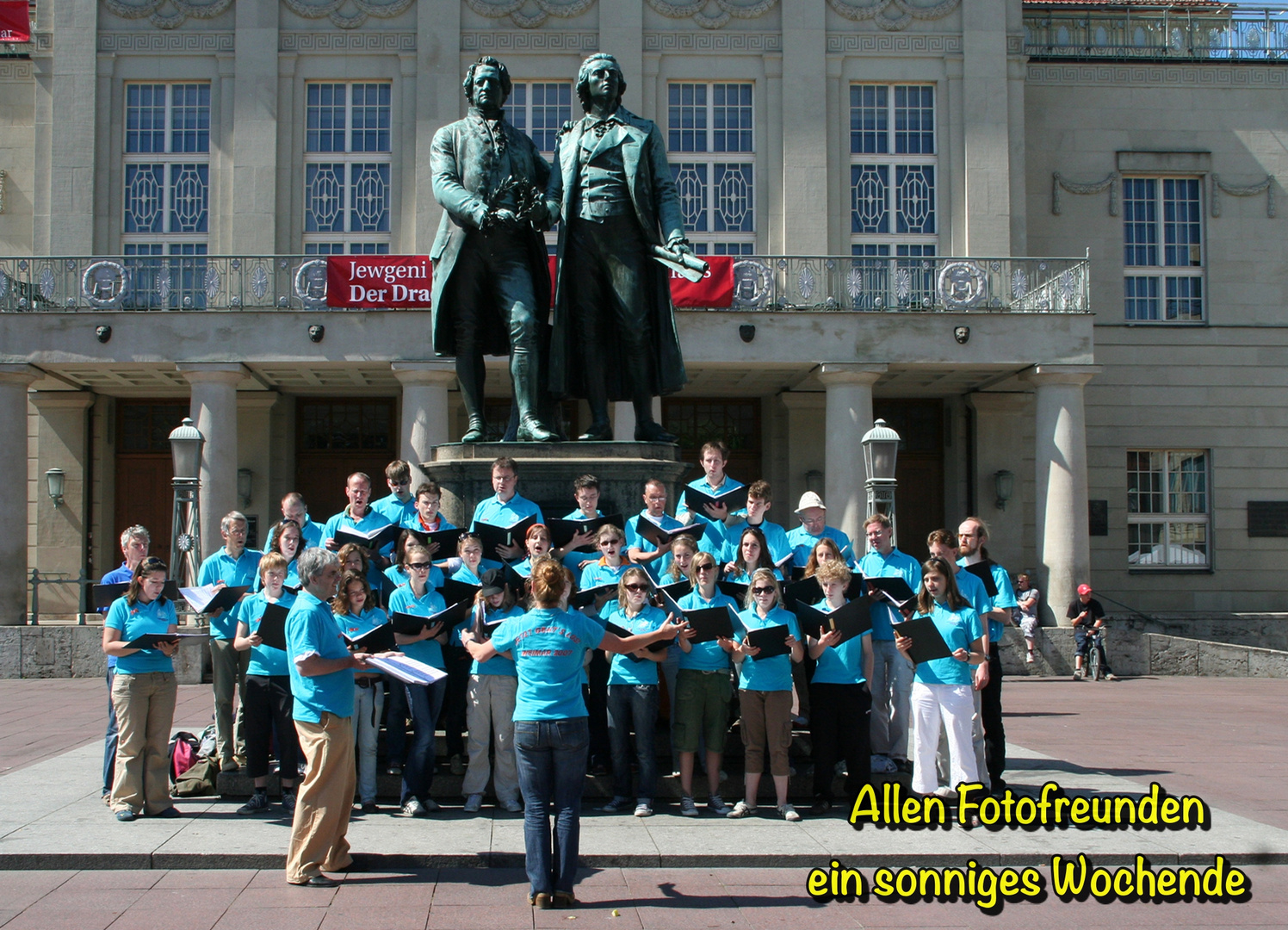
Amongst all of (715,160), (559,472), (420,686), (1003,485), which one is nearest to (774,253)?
(715,160)

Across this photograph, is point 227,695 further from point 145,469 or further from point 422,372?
point 145,469

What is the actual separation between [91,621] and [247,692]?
64.8ft

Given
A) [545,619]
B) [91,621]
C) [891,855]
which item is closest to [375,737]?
[545,619]

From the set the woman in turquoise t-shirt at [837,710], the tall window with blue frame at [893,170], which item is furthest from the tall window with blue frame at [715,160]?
the woman in turquoise t-shirt at [837,710]

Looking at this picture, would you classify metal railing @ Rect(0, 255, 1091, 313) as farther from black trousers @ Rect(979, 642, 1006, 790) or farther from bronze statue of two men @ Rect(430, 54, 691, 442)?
black trousers @ Rect(979, 642, 1006, 790)

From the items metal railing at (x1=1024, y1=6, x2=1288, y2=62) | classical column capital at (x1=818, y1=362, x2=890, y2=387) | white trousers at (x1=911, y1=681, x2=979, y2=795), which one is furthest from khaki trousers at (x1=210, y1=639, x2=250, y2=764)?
metal railing at (x1=1024, y1=6, x2=1288, y2=62)

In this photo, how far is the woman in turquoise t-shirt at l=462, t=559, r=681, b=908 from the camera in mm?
6094

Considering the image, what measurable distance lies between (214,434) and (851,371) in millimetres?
12732

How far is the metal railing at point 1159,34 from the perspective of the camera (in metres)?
29.5

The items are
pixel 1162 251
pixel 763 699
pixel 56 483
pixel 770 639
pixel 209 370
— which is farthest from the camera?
pixel 1162 251

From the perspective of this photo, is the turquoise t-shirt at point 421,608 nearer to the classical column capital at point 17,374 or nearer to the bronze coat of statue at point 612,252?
the bronze coat of statue at point 612,252

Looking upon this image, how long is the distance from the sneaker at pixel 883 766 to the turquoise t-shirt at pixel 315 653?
13.2 ft

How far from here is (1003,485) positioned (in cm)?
2791

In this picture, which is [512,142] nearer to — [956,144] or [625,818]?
[625,818]
